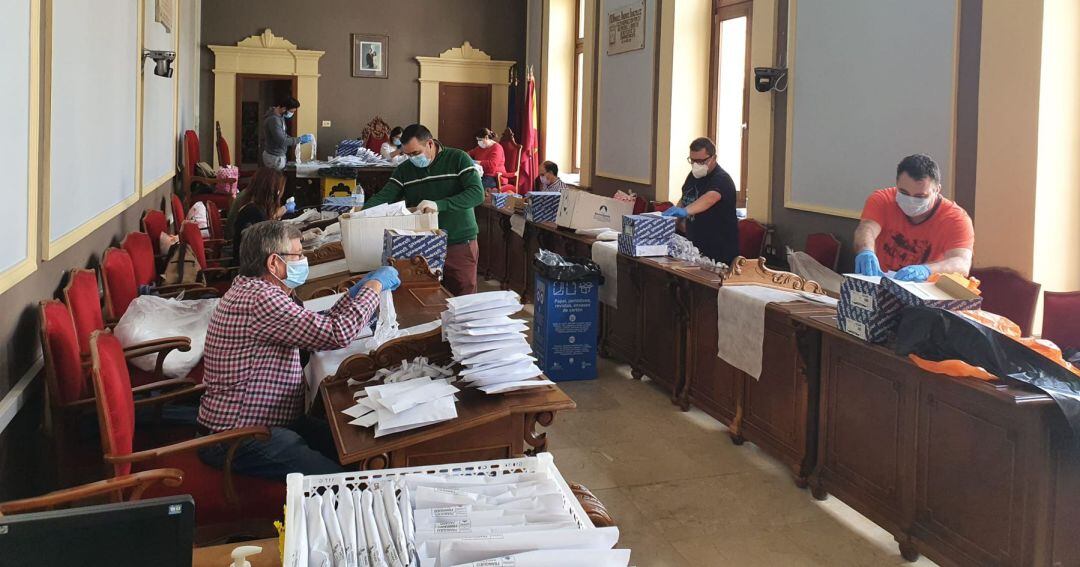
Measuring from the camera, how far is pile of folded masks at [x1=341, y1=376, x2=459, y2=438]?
2.44m

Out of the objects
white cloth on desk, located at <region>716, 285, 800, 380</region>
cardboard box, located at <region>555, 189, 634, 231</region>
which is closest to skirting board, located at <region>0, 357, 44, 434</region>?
white cloth on desk, located at <region>716, 285, 800, 380</region>

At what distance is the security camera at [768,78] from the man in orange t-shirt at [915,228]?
2649 millimetres

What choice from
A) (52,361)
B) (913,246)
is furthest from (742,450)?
(52,361)

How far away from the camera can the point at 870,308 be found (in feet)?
11.3

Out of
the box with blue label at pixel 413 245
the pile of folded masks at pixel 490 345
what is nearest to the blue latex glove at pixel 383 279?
the pile of folded masks at pixel 490 345

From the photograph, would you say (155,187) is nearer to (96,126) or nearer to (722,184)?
(96,126)

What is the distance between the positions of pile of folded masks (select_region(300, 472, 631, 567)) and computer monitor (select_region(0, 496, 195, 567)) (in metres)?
0.36

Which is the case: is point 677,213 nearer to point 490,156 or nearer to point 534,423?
point 534,423

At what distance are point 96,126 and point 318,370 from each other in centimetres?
239

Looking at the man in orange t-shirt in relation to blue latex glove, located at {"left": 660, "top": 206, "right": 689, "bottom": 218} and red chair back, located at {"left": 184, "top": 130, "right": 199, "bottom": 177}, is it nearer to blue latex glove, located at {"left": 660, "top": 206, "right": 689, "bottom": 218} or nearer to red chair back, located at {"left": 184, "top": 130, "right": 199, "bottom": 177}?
blue latex glove, located at {"left": 660, "top": 206, "right": 689, "bottom": 218}

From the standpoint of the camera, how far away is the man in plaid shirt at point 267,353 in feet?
9.30

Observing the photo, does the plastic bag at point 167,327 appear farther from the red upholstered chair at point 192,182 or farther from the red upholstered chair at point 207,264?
the red upholstered chair at point 192,182

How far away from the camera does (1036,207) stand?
459 cm

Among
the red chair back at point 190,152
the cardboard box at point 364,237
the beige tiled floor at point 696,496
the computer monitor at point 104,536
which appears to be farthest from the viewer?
the red chair back at point 190,152
